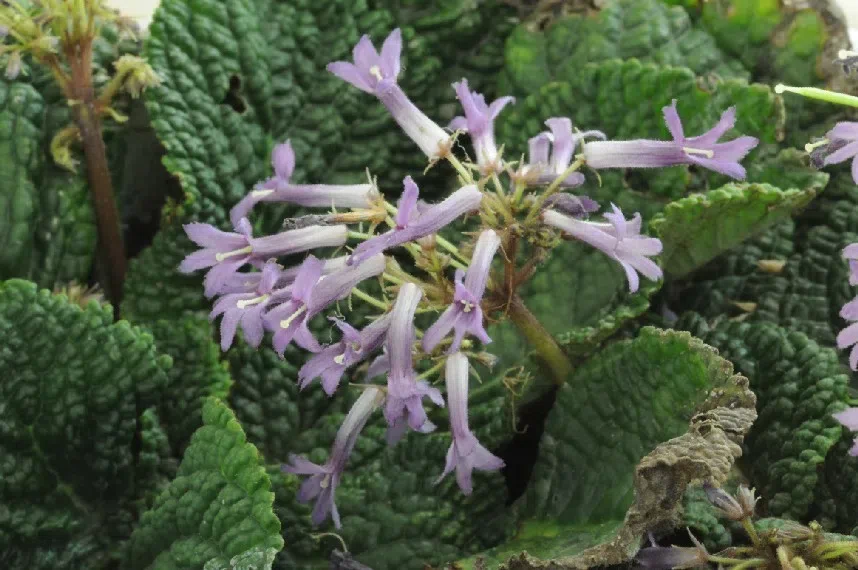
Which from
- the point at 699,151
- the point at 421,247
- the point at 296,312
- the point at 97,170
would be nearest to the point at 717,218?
the point at 699,151

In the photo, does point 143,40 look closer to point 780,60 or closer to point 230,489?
point 230,489

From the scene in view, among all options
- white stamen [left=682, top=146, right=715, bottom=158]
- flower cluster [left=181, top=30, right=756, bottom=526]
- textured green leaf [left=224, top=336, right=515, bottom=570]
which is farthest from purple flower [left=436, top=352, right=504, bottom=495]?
white stamen [left=682, top=146, right=715, bottom=158]

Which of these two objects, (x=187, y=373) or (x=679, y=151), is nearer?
(x=679, y=151)

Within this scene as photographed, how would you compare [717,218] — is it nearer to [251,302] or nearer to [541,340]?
[541,340]

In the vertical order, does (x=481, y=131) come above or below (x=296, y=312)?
above

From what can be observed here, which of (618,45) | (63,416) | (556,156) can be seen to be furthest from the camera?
(618,45)

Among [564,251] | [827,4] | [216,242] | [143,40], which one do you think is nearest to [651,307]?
[564,251]

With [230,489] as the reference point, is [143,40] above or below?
above
